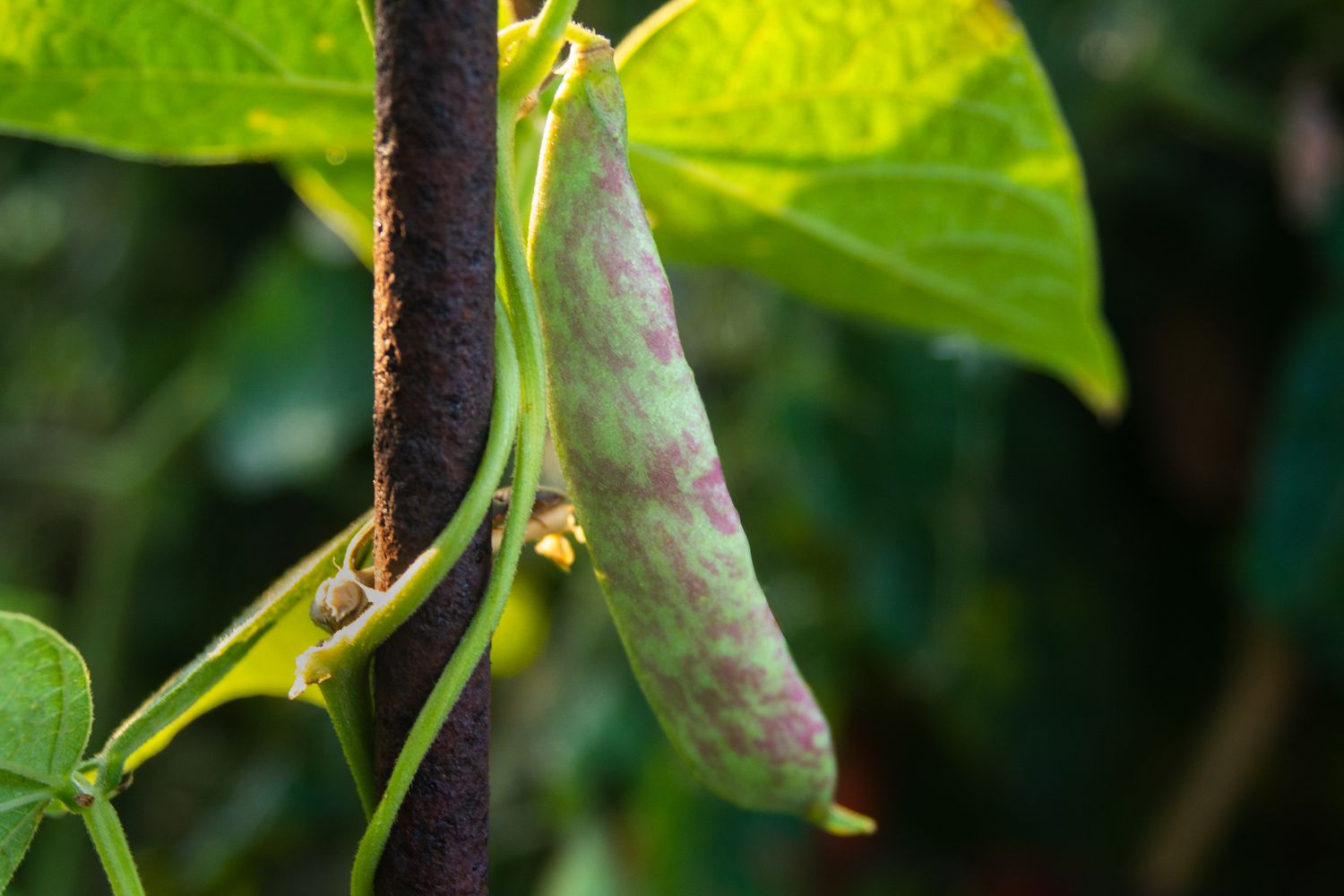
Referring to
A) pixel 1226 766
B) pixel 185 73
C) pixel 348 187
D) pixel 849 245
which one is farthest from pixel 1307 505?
pixel 185 73

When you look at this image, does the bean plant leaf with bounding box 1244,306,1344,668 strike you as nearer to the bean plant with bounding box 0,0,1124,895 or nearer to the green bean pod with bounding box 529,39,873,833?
the bean plant with bounding box 0,0,1124,895

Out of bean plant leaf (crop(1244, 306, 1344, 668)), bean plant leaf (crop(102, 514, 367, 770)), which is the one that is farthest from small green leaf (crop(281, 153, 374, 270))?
bean plant leaf (crop(1244, 306, 1344, 668))

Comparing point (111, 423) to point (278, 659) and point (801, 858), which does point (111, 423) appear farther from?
point (278, 659)

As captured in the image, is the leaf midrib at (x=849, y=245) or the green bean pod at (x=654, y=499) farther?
the leaf midrib at (x=849, y=245)

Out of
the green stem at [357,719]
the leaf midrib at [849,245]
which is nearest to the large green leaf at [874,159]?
the leaf midrib at [849,245]

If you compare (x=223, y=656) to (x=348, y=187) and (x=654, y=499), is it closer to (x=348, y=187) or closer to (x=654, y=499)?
(x=654, y=499)

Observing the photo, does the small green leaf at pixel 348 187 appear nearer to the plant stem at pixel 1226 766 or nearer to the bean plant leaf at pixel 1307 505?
the bean plant leaf at pixel 1307 505
